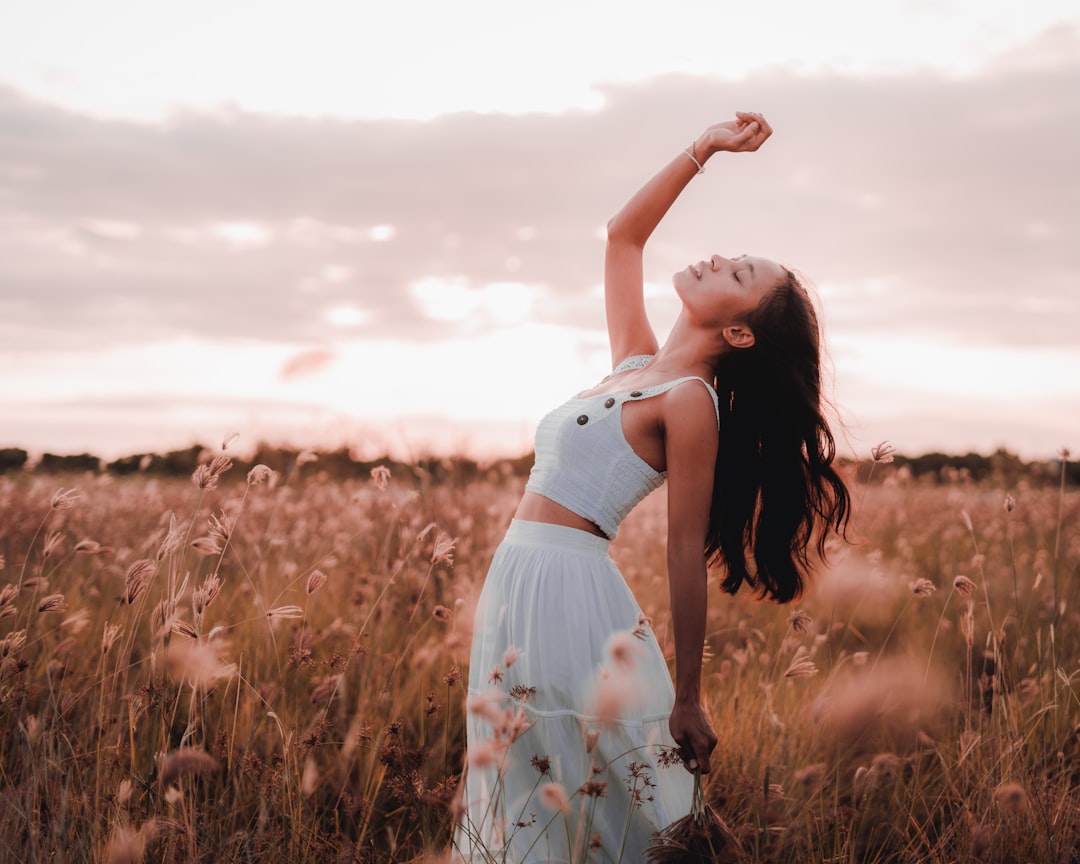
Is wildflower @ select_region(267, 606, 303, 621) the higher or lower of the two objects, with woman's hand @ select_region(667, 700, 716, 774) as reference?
higher

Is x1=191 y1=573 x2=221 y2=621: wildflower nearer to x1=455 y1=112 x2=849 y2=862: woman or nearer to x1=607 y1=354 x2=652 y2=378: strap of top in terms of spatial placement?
x1=455 y1=112 x2=849 y2=862: woman

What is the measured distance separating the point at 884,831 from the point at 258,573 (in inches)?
158

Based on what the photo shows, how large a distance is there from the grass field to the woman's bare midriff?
348mm

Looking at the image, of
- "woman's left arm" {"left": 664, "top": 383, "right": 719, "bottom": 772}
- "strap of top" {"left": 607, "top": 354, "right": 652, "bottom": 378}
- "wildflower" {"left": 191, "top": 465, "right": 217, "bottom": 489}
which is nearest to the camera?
"woman's left arm" {"left": 664, "top": 383, "right": 719, "bottom": 772}

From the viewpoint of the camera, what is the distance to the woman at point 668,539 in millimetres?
2504

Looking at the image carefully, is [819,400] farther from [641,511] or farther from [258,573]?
[641,511]

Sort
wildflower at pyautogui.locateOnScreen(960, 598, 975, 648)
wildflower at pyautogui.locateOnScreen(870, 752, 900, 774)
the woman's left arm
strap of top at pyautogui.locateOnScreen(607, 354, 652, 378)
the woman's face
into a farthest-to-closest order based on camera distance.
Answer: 1. strap of top at pyautogui.locateOnScreen(607, 354, 652, 378)
2. wildflower at pyautogui.locateOnScreen(960, 598, 975, 648)
3. the woman's face
4. wildflower at pyautogui.locateOnScreen(870, 752, 900, 774)
5. the woman's left arm

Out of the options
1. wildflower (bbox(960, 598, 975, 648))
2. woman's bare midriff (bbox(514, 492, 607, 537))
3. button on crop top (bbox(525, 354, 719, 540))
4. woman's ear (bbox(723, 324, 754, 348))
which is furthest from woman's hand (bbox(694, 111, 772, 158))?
wildflower (bbox(960, 598, 975, 648))

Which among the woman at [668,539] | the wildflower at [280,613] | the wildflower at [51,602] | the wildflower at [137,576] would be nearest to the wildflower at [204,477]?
the wildflower at [137,576]

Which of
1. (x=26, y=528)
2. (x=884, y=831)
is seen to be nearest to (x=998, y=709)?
(x=884, y=831)

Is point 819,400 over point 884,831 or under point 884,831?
over

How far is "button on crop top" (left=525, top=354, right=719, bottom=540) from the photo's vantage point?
283 centimetres

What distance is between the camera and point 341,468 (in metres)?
10.5

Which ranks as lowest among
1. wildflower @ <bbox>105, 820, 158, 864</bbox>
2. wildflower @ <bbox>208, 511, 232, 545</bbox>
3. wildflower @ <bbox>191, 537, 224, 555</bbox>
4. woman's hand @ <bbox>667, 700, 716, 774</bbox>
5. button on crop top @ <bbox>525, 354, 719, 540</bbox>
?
wildflower @ <bbox>105, 820, 158, 864</bbox>
